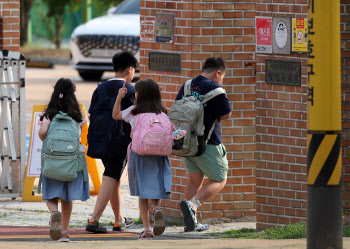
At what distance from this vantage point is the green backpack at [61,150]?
8.30 meters

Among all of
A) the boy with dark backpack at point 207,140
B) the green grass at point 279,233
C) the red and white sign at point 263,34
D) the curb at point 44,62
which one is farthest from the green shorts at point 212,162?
the curb at point 44,62

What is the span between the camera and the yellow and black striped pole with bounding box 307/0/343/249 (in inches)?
249

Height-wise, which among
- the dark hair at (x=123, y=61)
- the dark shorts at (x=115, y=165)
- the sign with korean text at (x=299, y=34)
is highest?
the sign with korean text at (x=299, y=34)

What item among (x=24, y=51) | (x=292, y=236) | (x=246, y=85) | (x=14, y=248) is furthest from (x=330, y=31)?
(x=24, y=51)

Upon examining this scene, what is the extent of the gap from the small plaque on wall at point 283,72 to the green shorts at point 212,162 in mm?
783

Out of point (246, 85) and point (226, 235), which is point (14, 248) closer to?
point (226, 235)

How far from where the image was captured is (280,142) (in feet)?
29.8

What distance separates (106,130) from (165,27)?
56.2 inches

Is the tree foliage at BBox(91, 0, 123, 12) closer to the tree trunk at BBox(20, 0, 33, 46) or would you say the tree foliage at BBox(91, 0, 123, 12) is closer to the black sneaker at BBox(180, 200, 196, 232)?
the tree trunk at BBox(20, 0, 33, 46)

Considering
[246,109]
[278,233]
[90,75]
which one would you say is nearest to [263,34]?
[246,109]

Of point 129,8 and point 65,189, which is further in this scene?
point 129,8

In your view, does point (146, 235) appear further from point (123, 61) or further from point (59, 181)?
point (123, 61)

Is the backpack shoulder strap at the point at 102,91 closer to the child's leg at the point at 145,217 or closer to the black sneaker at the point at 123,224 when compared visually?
the child's leg at the point at 145,217

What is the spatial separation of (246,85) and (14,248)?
3.36 meters
